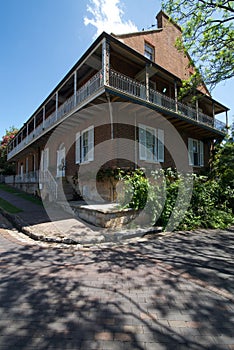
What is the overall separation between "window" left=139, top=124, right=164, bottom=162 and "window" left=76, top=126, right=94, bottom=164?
2.56m

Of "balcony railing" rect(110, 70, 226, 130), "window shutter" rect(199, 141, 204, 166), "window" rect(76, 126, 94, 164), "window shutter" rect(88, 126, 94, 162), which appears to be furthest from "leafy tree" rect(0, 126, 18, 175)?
"window shutter" rect(199, 141, 204, 166)

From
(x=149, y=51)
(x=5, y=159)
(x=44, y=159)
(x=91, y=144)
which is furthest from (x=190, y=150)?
(x=5, y=159)

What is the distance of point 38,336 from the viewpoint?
6.19 ft

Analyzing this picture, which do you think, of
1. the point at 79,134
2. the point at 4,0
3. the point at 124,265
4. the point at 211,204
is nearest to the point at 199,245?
the point at 124,265

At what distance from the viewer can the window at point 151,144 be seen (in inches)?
387

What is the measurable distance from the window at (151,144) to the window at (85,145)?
256cm

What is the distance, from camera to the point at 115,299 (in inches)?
101

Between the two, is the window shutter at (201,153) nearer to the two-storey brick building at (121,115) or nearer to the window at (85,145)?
the two-storey brick building at (121,115)

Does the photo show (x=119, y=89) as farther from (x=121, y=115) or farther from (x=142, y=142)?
(x=142, y=142)

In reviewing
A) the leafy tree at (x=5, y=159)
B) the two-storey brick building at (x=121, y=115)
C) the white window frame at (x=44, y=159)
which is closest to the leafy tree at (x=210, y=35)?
the two-storey brick building at (x=121, y=115)

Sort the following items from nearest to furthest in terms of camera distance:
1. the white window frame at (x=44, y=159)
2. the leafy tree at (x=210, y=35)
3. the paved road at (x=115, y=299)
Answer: the paved road at (x=115, y=299) < the leafy tree at (x=210, y=35) < the white window frame at (x=44, y=159)

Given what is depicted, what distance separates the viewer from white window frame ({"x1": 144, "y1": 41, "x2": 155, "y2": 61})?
39.1 feet

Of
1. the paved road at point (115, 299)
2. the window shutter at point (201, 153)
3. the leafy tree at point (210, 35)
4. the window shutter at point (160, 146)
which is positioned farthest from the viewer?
the window shutter at point (201, 153)

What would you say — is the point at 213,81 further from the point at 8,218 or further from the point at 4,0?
the point at 8,218
